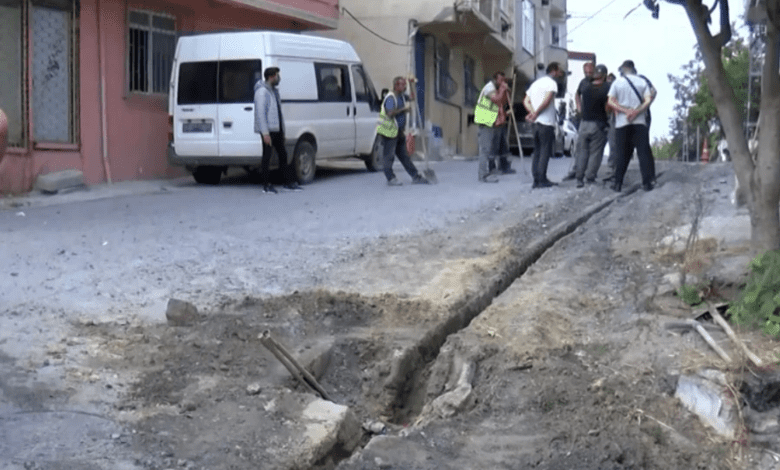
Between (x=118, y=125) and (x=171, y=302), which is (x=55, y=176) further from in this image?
(x=171, y=302)

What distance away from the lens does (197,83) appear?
16.2m

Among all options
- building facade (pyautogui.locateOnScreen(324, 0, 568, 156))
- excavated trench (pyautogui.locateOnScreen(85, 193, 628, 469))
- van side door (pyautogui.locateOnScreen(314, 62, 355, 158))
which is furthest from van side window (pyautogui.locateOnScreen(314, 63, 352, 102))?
excavated trench (pyautogui.locateOnScreen(85, 193, 628, 469))

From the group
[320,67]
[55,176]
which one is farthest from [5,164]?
[320,67]

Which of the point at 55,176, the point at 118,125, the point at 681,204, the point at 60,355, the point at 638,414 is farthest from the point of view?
the point at 118,125

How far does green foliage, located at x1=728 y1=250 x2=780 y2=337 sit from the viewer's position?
634 centimetres

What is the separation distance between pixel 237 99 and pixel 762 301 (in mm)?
10825

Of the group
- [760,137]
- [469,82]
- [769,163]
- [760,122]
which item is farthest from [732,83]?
[769,163]

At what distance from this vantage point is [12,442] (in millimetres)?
4598

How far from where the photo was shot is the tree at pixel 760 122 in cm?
736

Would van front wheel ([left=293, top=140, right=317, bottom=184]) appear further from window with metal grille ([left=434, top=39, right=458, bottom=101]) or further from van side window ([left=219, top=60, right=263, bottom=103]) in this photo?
window with metal grille ([left=434, top=39, right=458, bottom=101])

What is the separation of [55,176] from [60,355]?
9.28 metres

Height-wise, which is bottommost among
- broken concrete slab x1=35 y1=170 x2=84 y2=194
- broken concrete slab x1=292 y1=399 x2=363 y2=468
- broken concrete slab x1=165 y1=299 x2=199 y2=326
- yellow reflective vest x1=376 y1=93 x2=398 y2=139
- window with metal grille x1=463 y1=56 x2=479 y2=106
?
broken concrete slab x1=292 y1=399 x2=363 y2=468

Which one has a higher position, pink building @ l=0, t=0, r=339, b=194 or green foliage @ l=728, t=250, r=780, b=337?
pink building @ l=0, t=0, r=339, b=194

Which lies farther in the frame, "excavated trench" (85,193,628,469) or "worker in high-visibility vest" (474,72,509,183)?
"worker in high-visibility vest" (474,72,509,183)
